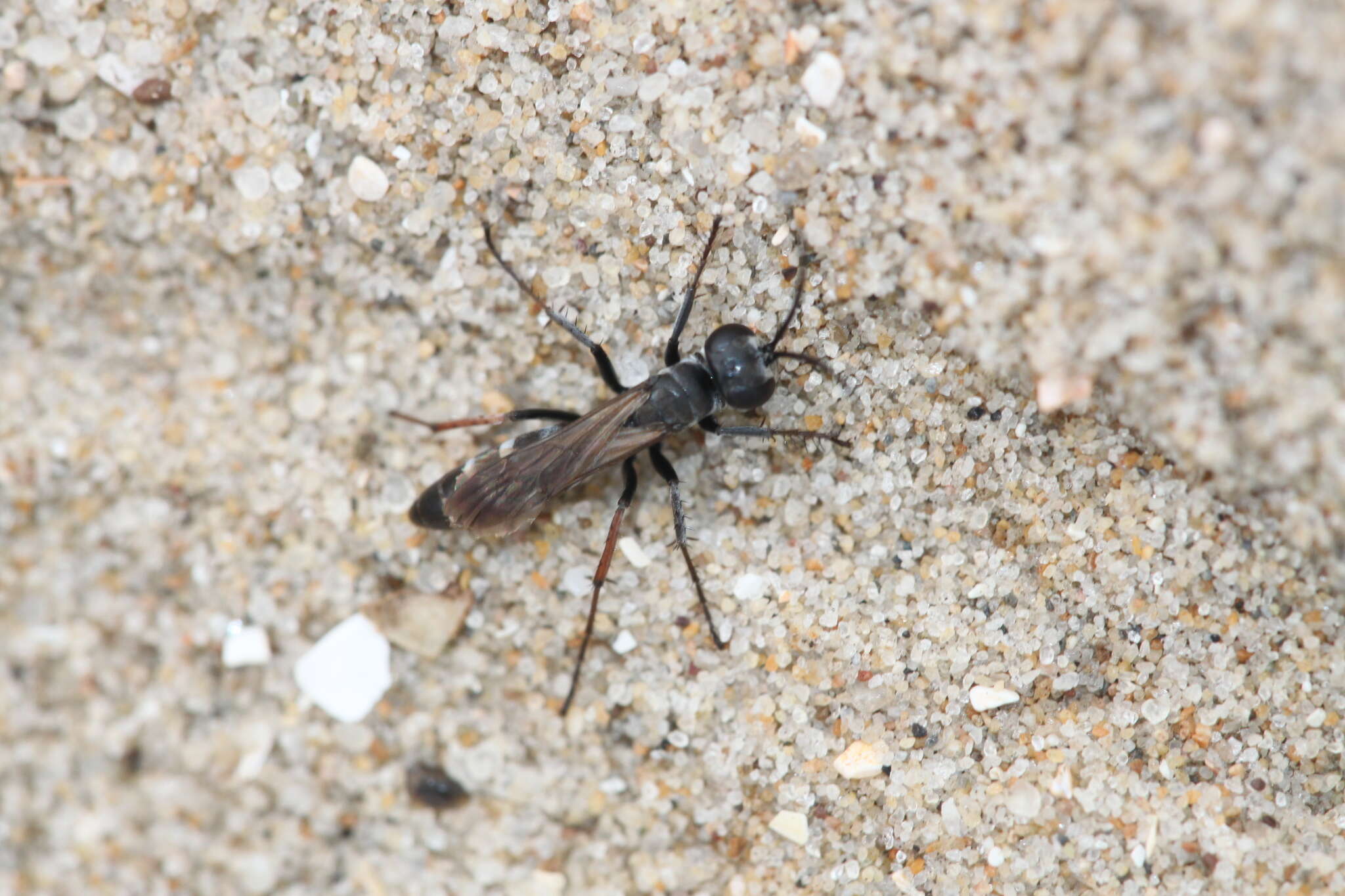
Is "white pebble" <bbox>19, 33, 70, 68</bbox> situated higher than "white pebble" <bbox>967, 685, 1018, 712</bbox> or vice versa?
"white pebble" <bbox>19, 33, 70, 68</bbox>

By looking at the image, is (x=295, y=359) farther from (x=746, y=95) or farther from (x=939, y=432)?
(x=939, y=432)

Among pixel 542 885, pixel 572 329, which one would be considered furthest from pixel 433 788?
pixel 572 329

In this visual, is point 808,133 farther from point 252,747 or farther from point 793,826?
point 252,747

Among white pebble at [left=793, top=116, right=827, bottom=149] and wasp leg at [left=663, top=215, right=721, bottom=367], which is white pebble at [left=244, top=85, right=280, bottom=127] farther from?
white pebble at [left=793, top=116, right=827, bottom=149]

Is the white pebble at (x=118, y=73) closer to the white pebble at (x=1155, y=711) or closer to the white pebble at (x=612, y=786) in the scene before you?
the white pebble at (x=612, y=786)

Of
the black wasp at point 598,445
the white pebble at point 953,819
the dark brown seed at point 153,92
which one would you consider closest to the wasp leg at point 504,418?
the black wasp at point 598,445

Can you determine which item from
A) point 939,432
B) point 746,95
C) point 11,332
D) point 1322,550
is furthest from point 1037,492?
point 11,332

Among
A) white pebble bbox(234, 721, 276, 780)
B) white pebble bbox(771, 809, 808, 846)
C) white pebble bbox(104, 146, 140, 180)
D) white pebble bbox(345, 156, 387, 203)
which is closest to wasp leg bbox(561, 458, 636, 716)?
white pebble bbox(771, 809, 808, 846)
